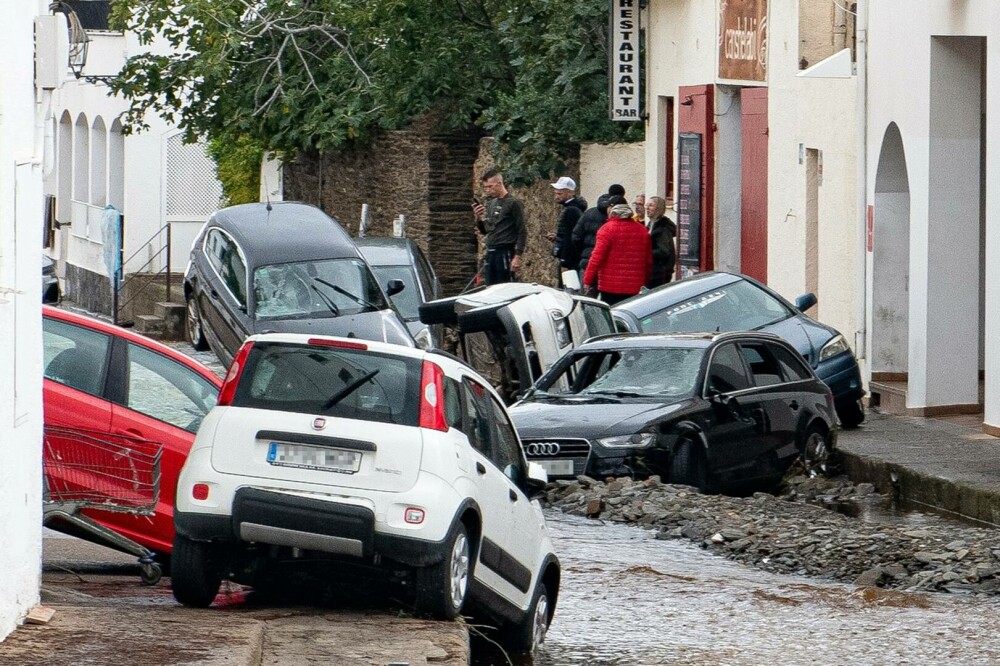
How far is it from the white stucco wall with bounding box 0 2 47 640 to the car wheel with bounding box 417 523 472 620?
1.73 meters

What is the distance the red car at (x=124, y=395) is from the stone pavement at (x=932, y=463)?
245 inches

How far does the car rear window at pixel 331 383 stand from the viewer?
8930 mm

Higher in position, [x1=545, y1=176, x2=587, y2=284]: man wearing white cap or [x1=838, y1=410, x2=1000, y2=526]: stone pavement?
[x1=545, y1=176, x2=587, y2=284]: man wearing white cap

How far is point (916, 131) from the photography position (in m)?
19.5

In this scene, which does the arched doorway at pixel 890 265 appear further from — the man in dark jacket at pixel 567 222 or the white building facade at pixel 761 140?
the man in dark jacket at pixel 567 222

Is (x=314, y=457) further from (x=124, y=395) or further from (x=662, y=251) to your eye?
(x=662, y=251)

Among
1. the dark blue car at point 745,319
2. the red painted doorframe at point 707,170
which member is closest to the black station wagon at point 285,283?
the dark blue car at point 745,319

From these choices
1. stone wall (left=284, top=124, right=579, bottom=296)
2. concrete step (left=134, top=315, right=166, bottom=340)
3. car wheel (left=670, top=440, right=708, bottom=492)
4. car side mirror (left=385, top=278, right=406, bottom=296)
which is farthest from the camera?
concrete step (left=134, top=315, right=166, bottom=340)

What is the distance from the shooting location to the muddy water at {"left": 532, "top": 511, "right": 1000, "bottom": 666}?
962cm

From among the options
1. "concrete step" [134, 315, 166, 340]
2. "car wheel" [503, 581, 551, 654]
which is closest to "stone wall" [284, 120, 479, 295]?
"concrete step" [134, 315, 166, 340]

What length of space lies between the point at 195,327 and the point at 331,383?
1465 centimetres

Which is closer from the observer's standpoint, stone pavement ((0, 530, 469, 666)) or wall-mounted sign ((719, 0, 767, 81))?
stone pavement ((0, 530, 469, 666))

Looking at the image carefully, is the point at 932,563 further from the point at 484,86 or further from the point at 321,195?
the point at 321,195

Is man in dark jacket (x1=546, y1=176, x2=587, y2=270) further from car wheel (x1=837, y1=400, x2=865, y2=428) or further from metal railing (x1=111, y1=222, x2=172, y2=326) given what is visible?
metal railing (x1=111, y1=222, x2=172, y2=326)
